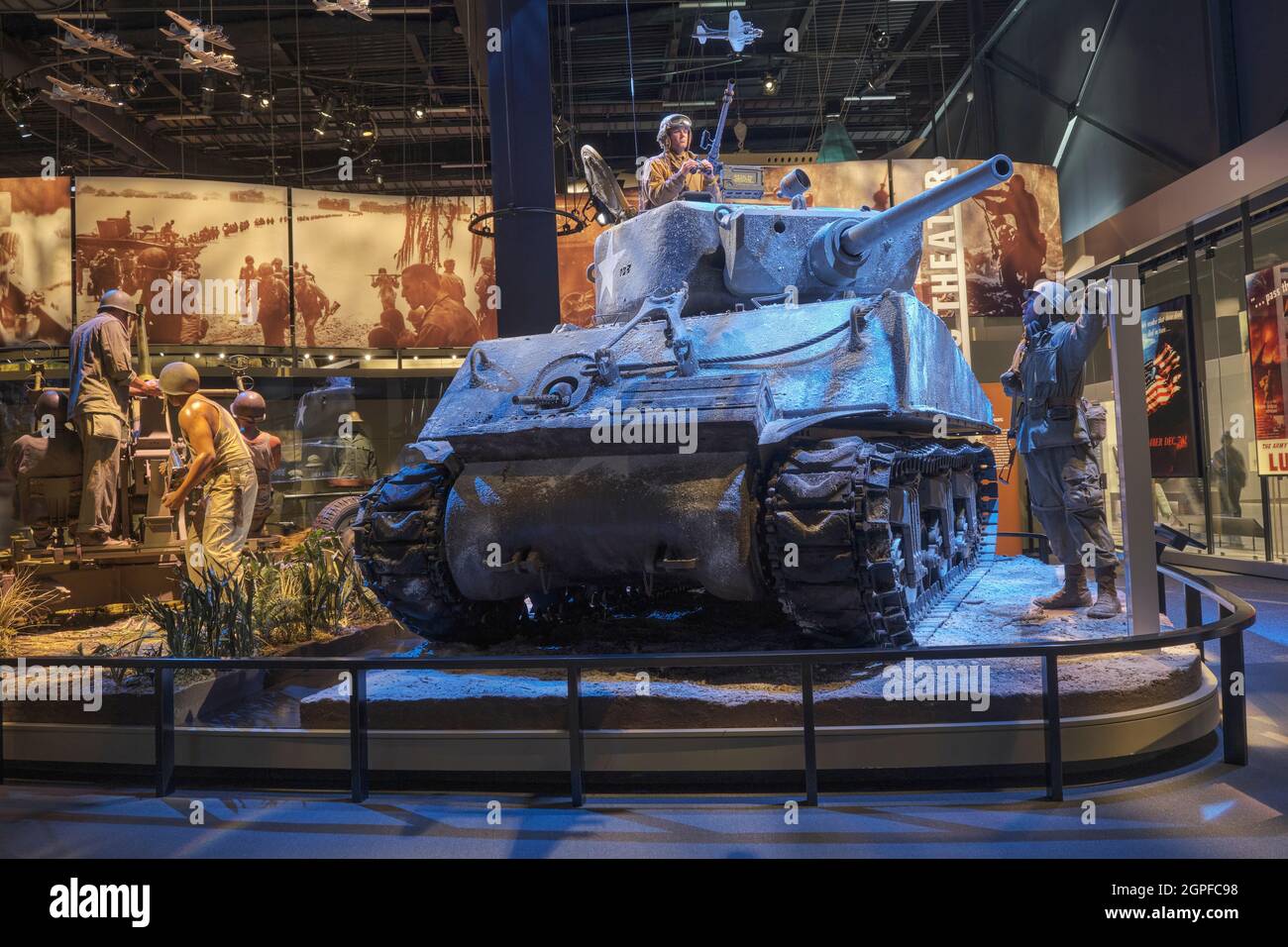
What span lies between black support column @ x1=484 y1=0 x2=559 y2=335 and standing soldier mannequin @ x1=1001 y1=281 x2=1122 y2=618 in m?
4.16

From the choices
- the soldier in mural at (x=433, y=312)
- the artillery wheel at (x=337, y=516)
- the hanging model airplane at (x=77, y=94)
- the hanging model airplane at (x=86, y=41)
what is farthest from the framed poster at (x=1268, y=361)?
the hanging model airplane at (x=77, y=94)

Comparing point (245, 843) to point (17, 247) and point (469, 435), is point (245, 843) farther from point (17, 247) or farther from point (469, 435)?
point (17, 247)

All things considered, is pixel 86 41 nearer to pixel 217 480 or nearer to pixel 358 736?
pixel 217 480

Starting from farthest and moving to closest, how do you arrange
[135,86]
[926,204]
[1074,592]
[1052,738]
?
[135,86] → [1074,592] → [926,204] → [1052,738]

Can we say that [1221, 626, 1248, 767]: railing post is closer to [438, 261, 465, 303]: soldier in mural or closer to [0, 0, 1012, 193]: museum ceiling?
[0, 0, 1012, 193]: museum ceiling

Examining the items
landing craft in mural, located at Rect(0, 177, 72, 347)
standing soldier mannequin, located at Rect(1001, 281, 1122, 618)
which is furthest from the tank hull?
landing craft in mural, located at Rect(0, 177, 72, 347)

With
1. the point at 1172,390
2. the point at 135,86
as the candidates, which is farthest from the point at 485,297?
the point at 1172,390

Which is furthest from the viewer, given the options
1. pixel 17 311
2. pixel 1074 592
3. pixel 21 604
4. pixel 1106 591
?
pixel 17 311

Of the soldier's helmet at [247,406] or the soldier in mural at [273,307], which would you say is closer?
the soldier's helmet at [247,406]

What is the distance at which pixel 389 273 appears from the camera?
46.8ft

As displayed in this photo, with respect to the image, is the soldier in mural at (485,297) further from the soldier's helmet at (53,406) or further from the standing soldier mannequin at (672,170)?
the standing soldier mannequin at (672,170)

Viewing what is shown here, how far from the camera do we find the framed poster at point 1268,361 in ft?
34.7

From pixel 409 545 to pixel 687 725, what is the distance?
2061mm

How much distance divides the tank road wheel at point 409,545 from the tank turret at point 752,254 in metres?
2.37
